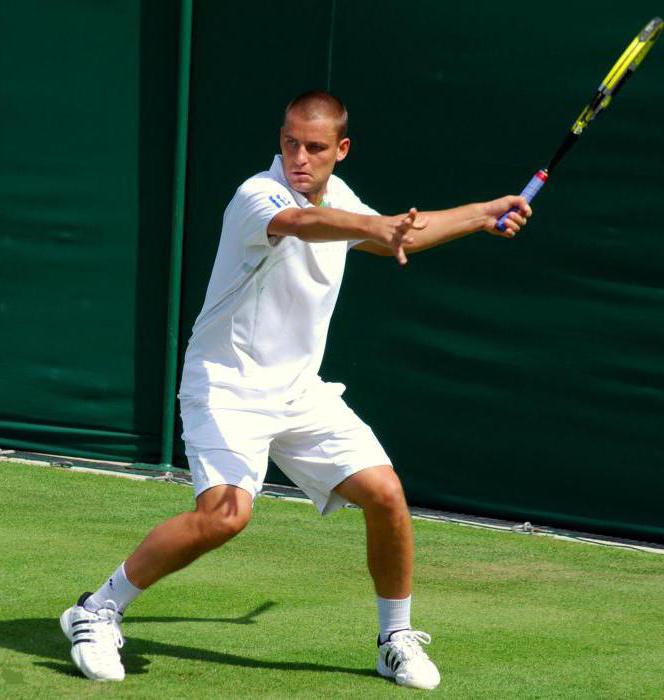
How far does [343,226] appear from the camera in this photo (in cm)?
402

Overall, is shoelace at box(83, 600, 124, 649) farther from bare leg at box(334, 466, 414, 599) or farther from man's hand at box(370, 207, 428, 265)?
man's hand at box(370, 207, 428, 265)

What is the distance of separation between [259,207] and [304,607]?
1.74 m

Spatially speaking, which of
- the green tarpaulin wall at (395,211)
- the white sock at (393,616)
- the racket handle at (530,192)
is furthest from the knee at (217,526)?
the green tarpaulin wall at (395,211)

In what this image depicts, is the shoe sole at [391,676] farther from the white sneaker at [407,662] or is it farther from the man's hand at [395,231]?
the man's hand at [395,231]

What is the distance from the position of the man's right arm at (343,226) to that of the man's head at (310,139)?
297mm

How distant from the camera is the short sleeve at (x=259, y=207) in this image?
13.8 ft

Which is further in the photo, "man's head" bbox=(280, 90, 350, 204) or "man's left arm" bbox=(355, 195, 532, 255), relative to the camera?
"man's head" bbox=(280, 90, 350, 204)

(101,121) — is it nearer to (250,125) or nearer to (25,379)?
(250,125)

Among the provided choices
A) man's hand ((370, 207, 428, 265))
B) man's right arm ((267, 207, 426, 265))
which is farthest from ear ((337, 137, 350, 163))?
man's hand ((370, 207, 428, 265))

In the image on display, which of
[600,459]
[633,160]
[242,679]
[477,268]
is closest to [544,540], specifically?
[600,459]

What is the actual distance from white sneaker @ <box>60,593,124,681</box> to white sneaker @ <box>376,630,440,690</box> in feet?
2.56

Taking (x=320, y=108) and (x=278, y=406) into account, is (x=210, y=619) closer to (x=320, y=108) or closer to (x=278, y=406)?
(x=278, y=406)

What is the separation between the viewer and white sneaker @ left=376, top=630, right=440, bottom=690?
4320 millimetres

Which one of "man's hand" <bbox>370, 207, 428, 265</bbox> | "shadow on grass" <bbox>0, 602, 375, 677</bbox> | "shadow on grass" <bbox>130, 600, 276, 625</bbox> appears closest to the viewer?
"man's hand" <bbox>370, 207, 428, 265</bbox>
